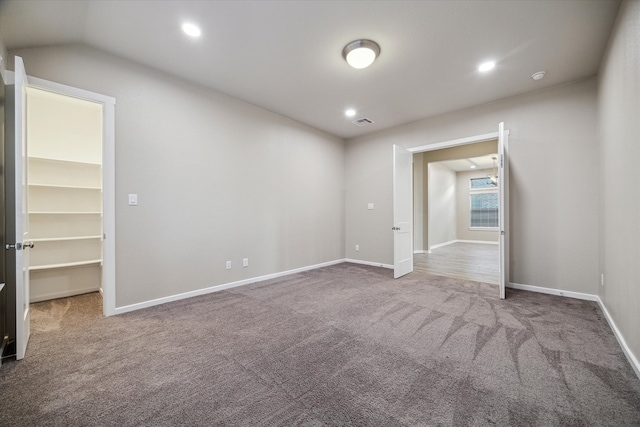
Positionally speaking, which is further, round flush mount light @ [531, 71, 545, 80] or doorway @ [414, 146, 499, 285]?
doorway @ [414, 146, 499, 285]

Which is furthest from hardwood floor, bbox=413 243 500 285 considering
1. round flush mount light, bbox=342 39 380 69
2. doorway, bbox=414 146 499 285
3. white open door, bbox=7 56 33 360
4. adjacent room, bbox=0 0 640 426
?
white open door, bbox=7 56 33 360

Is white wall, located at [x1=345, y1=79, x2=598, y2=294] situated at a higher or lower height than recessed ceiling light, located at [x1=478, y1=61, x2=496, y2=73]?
lower

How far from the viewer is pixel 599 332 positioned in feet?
7.79

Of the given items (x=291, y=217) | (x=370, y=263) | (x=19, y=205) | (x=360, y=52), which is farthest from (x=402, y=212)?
(x=19, y=205)

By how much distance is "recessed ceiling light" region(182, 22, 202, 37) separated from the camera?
238 cm

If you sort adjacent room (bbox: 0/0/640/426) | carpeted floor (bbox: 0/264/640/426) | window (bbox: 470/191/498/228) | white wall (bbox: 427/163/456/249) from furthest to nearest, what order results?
1. window (bbox: 470/191/498/228)
2. white wall (bbox: 427/163/456/249)
3. adjacent room (bbox: 0/0/640/426)
4. carpeted floor (bbox: 0/264/640/426)

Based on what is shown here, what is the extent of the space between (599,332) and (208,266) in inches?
173

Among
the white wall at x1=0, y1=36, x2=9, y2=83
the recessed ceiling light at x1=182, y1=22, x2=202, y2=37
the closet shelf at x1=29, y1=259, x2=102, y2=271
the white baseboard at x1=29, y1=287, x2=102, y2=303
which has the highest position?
the recessed ceiling light at x1=182, y1=22, x2=202, y2=37

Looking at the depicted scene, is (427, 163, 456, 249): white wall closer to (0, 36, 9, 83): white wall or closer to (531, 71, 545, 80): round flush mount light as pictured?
(531, 71, 545, 80): round flush mount light

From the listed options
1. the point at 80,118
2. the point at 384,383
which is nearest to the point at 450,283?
the point at 384,383

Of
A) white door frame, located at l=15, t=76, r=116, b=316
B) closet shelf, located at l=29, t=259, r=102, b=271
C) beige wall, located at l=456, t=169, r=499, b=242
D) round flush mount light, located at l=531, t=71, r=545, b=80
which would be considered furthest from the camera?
beige wall, located at l=456, t=169, r=499, b=242

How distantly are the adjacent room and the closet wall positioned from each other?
0.03 m

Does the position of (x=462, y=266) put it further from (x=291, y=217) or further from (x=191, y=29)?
(x=191, y=29)

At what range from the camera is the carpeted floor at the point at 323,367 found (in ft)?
4.71
